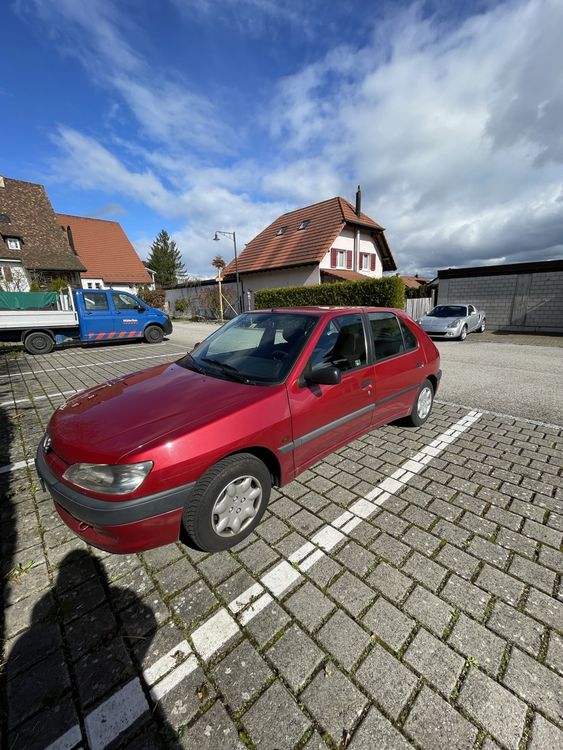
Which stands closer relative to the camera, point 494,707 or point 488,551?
point 494,707

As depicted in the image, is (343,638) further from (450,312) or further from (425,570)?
(450,312)

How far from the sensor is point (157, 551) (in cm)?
239

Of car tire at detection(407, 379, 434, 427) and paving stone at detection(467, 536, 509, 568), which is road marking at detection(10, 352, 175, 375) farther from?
paving stone at detection(467, 536, 509, 568)

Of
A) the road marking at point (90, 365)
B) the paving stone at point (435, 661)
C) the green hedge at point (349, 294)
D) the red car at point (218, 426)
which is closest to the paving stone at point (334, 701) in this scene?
the paving stone at point (435, 661)

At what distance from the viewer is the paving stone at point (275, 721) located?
53.4 inches

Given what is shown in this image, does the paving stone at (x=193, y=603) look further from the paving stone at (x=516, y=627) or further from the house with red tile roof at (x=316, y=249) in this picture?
the house with red tile roof at (x=316, y=249)

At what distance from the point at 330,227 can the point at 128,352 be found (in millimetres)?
17813

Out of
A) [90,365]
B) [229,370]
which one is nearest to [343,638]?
[229,370]

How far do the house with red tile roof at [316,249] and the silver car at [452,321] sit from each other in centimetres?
764

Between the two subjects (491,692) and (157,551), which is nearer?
(491,692)

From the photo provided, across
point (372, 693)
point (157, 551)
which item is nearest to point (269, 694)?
point (372, 693)

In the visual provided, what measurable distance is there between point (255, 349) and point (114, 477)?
1.70 meters

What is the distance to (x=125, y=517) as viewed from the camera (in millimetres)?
1873

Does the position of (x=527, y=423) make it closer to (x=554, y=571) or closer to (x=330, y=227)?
(x=554, y=571)
